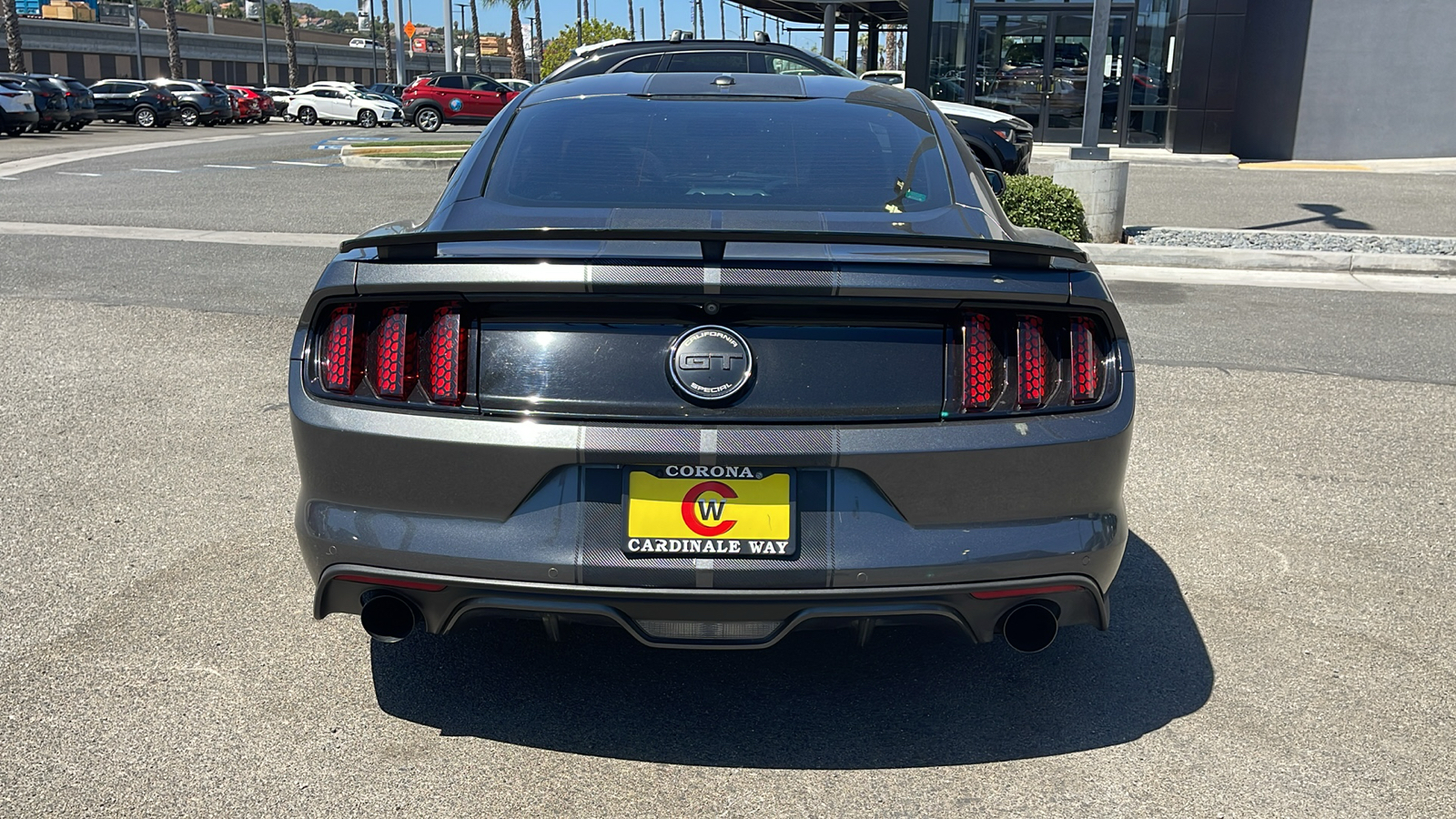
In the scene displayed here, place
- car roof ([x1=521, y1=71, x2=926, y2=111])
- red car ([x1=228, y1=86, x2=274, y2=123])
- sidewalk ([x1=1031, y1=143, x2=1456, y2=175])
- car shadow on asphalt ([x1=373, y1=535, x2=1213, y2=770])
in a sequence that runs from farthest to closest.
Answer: red car ([x1=228, y1=86, x2=274, y2=123]) < sidewalk ([x1=1031, y1=143, x2=1456, y2=175]) < car roof ([x1=521, y1=71, x2=926, y2=111]) < car shadow on asphalt ([x1=373, y1=535, x2=1213, y2=770])

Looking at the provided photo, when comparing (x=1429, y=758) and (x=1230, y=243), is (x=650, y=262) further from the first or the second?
(x=1230, y=243)

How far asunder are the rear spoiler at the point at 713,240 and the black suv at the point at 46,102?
115 ft

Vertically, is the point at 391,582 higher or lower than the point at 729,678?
higher

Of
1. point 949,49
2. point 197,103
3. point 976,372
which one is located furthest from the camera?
point 197,103

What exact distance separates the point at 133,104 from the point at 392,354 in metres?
45.8

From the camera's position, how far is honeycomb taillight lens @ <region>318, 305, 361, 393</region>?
3.04 metres

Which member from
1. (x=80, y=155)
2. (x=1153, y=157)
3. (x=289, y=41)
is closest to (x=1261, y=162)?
(x=1153, y=157)

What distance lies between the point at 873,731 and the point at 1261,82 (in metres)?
27.8

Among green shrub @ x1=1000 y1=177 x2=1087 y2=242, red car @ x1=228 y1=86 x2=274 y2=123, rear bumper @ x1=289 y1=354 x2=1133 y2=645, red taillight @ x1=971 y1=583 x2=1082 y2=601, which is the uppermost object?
rear bumper @ x1=289 y1=354 x2=1133 y2=645

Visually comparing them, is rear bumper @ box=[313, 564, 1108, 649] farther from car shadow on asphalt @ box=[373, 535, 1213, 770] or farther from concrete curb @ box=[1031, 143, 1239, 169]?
concrete curb @ box=[1031, 143, 1239, 169]

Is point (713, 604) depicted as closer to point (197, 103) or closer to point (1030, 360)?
point (1030, 360)

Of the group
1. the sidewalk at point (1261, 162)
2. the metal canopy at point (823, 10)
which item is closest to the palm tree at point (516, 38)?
the metal canopy at point (823, 10)

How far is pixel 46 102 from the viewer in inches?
1341

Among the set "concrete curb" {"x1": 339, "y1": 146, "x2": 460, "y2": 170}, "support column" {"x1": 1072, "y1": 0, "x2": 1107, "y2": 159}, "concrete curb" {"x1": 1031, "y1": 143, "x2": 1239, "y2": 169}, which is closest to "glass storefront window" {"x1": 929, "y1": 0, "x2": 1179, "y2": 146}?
"concrete curb" {"x1": 1031, "y1": 143, "x2": 1239, "y2": 169}
